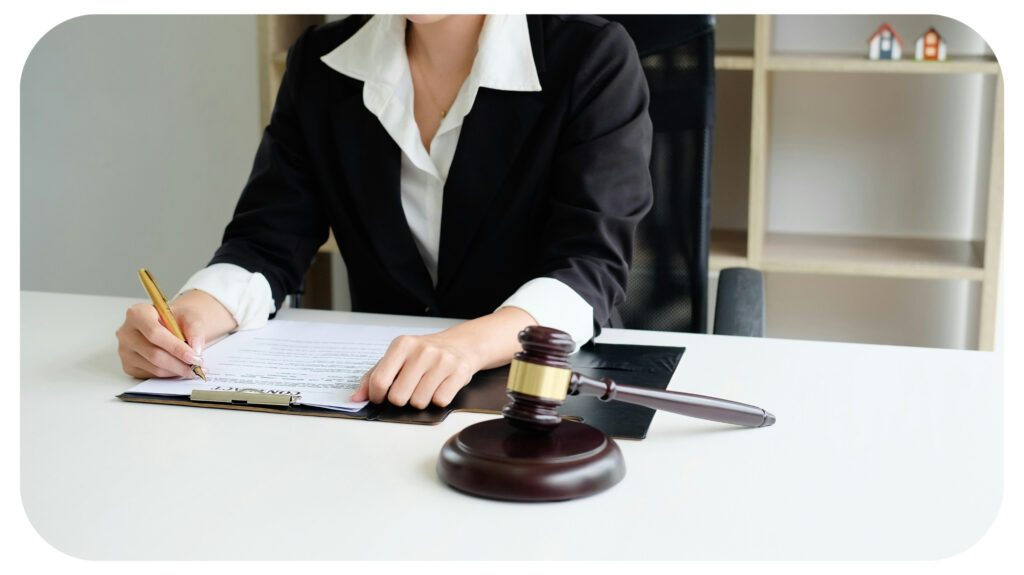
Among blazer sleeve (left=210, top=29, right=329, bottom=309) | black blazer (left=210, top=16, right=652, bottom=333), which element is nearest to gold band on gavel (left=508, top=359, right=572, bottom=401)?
black blazer (left=210, top=16, right=652, bottom=333)

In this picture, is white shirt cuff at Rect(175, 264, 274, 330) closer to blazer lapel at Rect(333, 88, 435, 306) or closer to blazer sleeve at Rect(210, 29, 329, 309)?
blazer sleeve at Rect(210, 29, 329, 309)

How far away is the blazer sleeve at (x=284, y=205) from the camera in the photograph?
4.77ft

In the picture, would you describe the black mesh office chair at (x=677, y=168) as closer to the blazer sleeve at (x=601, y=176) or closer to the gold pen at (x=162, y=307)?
the blazer sleeve at (x=601, y=176)

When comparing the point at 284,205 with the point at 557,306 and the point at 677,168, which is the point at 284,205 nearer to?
the point at 557,306

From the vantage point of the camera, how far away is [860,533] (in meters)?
0.71

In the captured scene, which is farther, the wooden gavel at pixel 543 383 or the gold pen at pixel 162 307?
the gold pen at pixel 162 307

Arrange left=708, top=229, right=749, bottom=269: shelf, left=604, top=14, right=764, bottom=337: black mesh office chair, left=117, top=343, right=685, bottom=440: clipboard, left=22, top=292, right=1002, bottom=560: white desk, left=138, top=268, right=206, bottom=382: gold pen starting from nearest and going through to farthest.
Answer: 1. left=22, top=292, right=1002, bottom=560: white desk
2. left=117, top=343, right=685, bottom=440: clipboard
3. left=138, top=268, right=206, bottom=382: gold pen
4. left=604, top=14, right=764, bottom=337: black mesh office chair
5. left=708, top=229, right=749, bottom=269: shelf

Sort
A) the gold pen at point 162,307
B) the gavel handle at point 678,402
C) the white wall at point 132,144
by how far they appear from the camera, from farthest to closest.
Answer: the white wall at point 132,144 → the gold pen at point 162,307 → the gavel handle at point 678,402

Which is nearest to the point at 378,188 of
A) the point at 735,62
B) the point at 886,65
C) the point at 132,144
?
the point at 735,62

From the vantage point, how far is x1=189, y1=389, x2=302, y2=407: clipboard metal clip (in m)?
0.96

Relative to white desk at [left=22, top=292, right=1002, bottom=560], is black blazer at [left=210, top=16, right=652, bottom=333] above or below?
above

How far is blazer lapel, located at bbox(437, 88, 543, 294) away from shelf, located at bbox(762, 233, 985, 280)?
101cm

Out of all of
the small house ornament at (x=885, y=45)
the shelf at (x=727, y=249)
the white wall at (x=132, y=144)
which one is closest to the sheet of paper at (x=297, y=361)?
the shelf at (x=727, y=249)

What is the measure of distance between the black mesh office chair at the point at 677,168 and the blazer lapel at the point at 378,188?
1.35 ft
